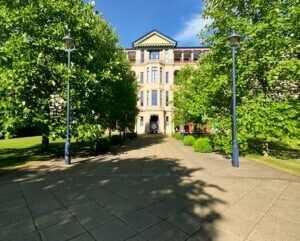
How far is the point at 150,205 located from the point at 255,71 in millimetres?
11671

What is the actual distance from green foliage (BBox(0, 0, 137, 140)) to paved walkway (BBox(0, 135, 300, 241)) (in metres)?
3.31

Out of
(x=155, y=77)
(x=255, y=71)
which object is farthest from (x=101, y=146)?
(x=155, y=77)

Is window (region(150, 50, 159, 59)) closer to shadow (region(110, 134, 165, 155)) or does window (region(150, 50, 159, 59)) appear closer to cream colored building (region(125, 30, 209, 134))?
cream colored building (region(125, 30, 209, 134))

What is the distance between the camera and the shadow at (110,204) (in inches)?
170

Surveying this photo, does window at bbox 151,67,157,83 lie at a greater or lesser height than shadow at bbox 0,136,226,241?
greater

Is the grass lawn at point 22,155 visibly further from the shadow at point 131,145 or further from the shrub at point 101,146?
the shadow at point 131,145

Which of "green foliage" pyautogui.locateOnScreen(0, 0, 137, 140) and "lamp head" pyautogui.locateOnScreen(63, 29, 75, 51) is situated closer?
"green foliage" pyautogui.locateOnScreen(0, 0, 137, 140)

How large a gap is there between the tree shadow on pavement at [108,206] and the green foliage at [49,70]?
3.49 m

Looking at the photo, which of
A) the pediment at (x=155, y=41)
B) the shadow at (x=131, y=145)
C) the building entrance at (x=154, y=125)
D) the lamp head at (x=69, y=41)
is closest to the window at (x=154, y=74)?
the pediment at (x=155, y=41)

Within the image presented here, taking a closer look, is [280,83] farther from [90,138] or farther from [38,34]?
[38,34]

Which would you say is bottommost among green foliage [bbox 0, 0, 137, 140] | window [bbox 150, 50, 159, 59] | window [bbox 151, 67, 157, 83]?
green foliage [bbox 0, 0, 137, 140]

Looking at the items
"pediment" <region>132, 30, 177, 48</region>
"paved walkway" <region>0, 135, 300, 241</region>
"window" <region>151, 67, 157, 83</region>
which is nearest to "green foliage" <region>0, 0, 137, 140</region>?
"paved walkway" <region>0, 135, 300, 241</region>

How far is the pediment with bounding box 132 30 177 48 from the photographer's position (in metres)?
43.0

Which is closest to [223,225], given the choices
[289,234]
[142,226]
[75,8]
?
[289,234]
